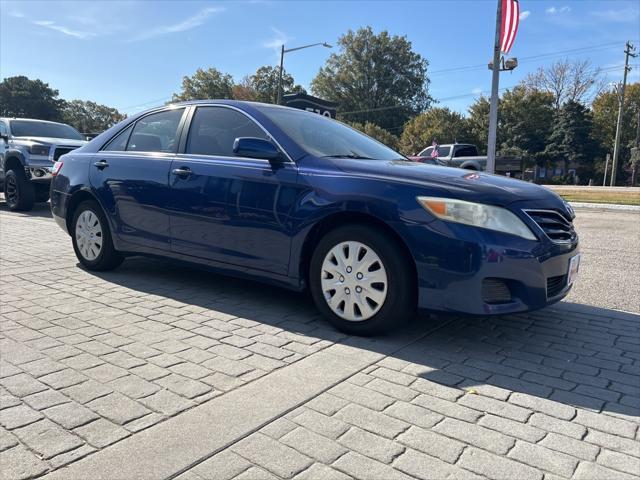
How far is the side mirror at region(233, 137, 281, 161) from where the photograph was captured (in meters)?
3.82

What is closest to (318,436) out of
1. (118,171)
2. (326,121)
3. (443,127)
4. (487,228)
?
(487,228)

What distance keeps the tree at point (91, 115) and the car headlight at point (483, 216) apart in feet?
314

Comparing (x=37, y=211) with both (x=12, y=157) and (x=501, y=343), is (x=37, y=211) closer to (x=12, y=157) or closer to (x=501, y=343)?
(x=12, y=157)

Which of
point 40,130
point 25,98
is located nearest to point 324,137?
point 40,130

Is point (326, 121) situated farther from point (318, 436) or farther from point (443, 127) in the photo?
point (443, 127)

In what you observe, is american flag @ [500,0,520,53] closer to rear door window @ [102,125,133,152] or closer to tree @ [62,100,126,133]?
rear door window @ [102,125,133,152]

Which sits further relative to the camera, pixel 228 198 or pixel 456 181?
pixel 228 198

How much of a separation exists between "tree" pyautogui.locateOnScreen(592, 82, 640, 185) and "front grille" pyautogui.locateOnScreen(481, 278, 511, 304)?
4960 centimetres

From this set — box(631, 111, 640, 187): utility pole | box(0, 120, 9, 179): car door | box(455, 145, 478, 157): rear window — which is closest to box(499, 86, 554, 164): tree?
box(631, 111, 640, 187): utility pole

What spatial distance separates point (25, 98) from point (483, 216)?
78687 millimetres

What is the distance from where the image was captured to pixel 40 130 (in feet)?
37.6

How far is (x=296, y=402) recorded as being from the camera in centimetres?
263

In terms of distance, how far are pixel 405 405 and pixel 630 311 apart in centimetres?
290

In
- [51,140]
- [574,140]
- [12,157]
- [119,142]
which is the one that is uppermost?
[574,140]
